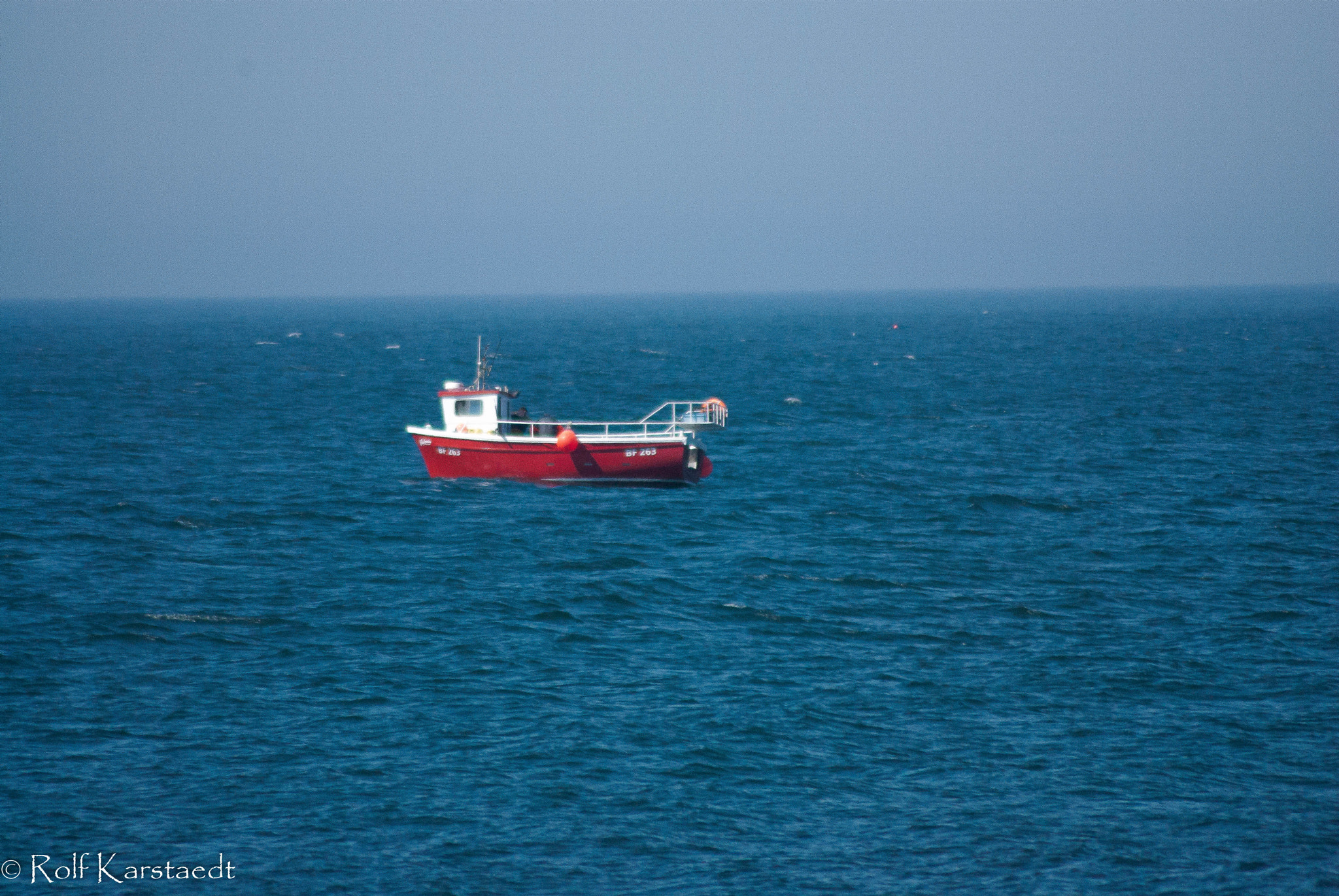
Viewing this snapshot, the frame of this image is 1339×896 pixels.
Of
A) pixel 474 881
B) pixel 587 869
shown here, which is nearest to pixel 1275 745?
pixel 587 869

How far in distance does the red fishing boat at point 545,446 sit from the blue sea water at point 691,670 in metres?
1.12

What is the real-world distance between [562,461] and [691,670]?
73.8 ft

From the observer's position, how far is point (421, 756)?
1009 inches

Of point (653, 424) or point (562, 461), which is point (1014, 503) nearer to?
point (653, 424)

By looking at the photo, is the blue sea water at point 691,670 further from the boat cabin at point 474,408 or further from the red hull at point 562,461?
the boat cabin at point 474,408

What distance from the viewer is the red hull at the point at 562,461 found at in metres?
52.1

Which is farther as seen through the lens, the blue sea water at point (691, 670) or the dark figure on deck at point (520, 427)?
the dark figure on deck at point (520, 427)

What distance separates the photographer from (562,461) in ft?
172

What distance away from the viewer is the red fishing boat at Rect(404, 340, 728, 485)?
51.9m

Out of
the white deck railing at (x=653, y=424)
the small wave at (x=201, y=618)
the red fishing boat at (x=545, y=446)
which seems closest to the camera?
the small wave at (x=201, y=618)

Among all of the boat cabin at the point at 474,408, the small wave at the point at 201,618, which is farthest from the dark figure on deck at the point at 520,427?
the small wave at the point at 201,618

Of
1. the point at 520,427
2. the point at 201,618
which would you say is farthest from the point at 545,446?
the point at 201,618

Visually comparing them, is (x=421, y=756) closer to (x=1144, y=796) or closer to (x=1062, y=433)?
(x=1144, y=796)

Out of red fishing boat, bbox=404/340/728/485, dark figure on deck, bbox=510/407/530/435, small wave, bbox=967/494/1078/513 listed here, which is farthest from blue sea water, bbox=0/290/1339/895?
dark figure on deck, bbox=510/407/530/435
